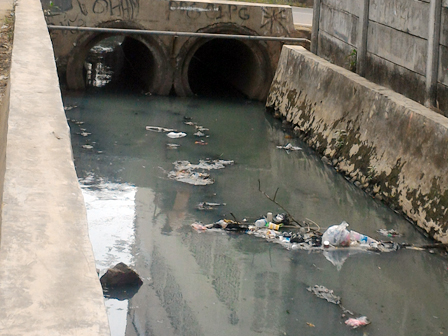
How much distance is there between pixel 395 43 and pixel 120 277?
4.46 metres

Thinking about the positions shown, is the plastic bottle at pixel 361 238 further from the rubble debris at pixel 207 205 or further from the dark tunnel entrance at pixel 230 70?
the dark tunnel entrance at pixel 230 70

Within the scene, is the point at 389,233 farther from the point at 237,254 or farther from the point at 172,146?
the point at 172,146

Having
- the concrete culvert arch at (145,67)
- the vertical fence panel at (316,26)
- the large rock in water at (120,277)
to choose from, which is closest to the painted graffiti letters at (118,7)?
the concrete culvert arch at (145,67)

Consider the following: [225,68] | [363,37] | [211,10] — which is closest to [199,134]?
[363,37]

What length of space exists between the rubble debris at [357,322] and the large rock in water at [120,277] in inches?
59.0

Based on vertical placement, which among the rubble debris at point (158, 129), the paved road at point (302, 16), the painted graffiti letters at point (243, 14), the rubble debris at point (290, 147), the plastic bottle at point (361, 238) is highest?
the painted graffiti letters at point (243, 14)

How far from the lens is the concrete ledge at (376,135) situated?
602 centimetres

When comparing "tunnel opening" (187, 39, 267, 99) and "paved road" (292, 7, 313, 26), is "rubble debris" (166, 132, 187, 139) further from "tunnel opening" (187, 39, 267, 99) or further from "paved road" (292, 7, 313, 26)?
"paved road" (292, 7, 313, 26)

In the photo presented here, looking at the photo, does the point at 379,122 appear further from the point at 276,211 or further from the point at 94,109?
the point at 94,109

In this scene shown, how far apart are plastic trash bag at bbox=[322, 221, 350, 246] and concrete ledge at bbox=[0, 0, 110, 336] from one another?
246 cm

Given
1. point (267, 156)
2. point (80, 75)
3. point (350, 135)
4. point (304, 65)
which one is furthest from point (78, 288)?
point (80, 75)

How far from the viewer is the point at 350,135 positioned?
7.95 m

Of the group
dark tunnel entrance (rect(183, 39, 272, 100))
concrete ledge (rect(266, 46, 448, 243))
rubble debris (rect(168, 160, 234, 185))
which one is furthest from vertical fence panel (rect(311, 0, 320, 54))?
rubble debris (rect(168, 160, 234, 185))

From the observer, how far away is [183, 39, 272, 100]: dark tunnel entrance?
Answer: 41.1 ft
